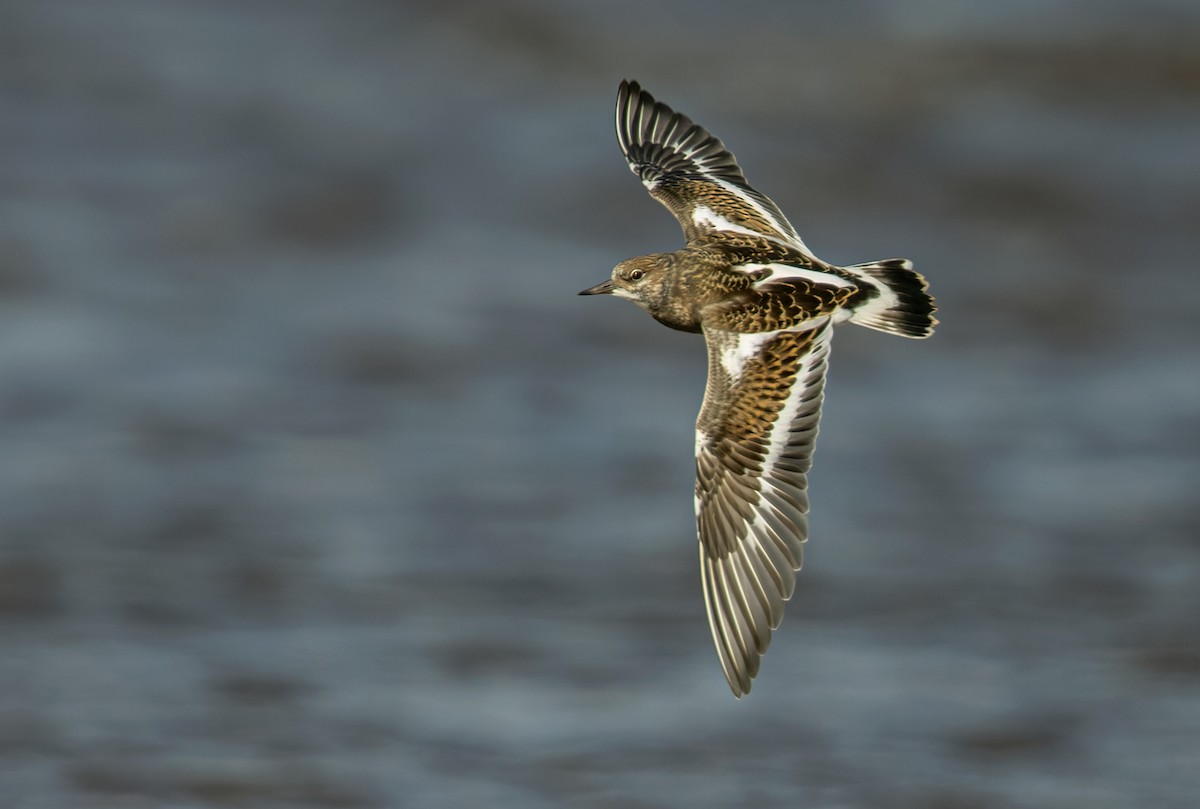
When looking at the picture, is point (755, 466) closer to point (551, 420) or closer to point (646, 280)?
point (646, 280)

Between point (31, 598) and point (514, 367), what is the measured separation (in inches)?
115

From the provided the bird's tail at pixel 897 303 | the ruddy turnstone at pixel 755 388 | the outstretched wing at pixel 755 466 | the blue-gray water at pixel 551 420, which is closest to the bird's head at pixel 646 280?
the ruddy turnstone at pixel 755 388

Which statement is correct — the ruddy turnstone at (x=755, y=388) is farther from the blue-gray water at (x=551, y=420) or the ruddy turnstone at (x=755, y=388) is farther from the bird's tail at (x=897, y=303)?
the blue-gray water at (x=551, y=420)

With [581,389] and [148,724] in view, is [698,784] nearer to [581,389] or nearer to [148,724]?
[148,724]

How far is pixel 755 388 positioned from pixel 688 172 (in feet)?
3.67

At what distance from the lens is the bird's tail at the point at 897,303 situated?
13.5ft

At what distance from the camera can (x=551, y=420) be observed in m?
9.64

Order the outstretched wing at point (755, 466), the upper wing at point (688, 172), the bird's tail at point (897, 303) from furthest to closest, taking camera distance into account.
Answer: the upper wing at point (688, 172) < the bird's tail at point (897, 303) < the outstretched wing at point (755, 466)

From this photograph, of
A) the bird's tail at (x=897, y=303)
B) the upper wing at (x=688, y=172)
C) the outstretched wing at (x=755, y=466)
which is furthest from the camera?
the upper wing at (x=688, y=172)

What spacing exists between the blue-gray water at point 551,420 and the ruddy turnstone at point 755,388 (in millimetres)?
2723

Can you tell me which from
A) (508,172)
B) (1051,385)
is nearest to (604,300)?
(508,172)

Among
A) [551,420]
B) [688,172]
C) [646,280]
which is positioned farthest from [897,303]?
[551,420]

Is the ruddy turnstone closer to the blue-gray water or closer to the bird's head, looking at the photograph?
the bird's head

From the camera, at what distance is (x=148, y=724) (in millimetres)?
6969
